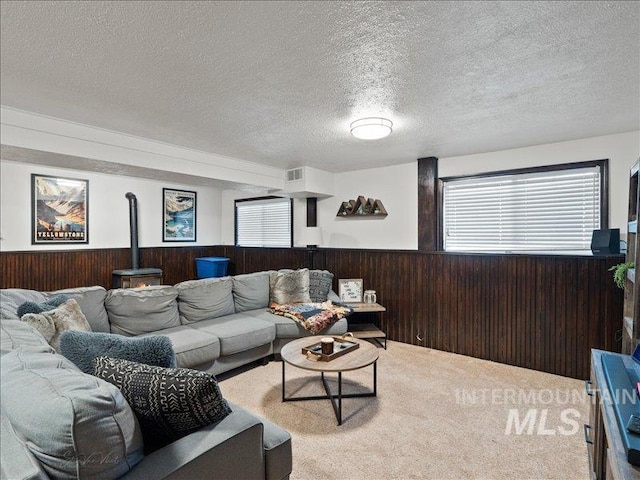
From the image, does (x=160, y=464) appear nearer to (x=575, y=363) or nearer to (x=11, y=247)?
(x=575, y=363)

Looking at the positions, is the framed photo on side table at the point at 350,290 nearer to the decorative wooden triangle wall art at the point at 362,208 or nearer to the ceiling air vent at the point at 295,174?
the decorative wooden triangle wall art at the point at 362,208

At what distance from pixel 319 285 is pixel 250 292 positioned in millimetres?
876

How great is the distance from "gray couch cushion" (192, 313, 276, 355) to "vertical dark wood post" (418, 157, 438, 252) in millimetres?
2066

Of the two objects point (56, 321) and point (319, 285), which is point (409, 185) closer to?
point (319, 285)

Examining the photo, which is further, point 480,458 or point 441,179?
point 441,179

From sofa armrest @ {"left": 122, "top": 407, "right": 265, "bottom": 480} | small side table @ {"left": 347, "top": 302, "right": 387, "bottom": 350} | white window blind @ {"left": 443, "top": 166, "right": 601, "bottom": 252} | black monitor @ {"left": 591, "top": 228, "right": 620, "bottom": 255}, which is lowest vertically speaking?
small side table @ {"left": 347, "top": 302, "right": 387, "bottom": 350}

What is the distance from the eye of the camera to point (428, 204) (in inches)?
163

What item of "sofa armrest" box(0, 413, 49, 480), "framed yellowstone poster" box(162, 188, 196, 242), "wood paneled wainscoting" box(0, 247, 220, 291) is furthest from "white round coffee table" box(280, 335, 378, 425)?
"framed yellowstone poster" box(162, 188, 196, 242)

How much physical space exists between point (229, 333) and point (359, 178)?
277cm

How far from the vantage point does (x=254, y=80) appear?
6.84ft

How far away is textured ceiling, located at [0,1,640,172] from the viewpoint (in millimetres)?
1465

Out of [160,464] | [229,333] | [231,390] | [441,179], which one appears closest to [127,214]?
[229,333]

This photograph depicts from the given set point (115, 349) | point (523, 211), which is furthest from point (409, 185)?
Result: point (115, 349)

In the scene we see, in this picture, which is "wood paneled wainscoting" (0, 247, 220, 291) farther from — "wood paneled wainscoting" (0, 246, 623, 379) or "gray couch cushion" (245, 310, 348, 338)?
"gray couch cushion" (245, 310, 348, 338)
